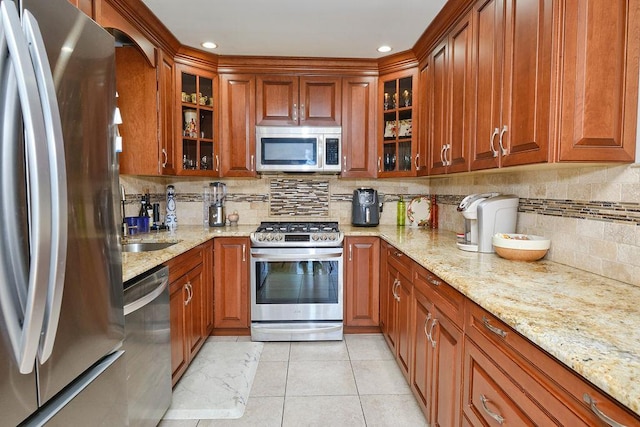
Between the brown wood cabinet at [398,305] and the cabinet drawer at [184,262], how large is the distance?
1.37 metres

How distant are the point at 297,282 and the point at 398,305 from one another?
2.87 feet

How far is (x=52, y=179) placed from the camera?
79 centimetres

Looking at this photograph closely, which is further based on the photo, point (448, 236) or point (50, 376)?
point (448, 236)

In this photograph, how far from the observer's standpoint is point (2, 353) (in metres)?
0.73

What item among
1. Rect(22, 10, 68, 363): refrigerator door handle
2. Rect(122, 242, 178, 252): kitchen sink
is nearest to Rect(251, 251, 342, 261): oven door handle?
Rect(122, 242, 178, 252): kitchen sink

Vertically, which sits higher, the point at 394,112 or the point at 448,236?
the point at 394,112

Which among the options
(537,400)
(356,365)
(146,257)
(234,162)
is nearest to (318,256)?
(356,365)

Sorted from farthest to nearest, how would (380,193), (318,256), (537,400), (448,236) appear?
(380,193), (318,256), (448,236), (537,400)

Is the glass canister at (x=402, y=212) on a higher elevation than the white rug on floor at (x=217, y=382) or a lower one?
higher

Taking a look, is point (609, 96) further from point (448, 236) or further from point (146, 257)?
point (146, 257)

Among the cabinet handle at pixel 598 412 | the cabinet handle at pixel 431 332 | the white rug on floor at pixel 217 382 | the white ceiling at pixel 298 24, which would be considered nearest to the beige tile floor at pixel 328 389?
the white rug on floor at pixel 217 382

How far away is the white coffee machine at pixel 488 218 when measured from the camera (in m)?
1.87

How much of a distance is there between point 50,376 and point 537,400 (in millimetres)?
1222

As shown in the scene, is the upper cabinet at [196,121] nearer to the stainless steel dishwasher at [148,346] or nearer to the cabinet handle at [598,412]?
the stainless steel dishwasher at [148,346]
